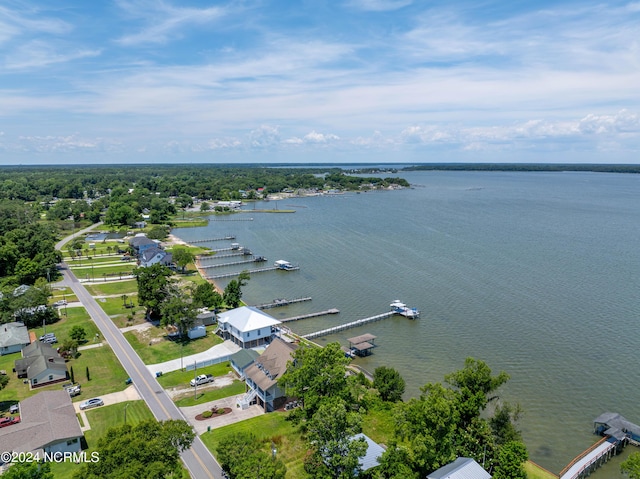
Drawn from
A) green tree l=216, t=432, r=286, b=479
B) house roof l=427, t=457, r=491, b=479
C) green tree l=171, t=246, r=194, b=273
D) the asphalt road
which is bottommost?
the asphalt road

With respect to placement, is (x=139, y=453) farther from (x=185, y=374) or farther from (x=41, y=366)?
(x=41, y=366)

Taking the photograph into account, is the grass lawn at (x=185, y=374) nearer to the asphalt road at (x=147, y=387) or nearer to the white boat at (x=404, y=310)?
the asphalt road at (x=147, y=387)

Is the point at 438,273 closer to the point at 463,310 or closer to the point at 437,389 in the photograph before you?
the point at 463,310

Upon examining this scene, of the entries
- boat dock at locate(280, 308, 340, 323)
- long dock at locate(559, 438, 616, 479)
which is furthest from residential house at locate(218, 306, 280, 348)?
long dock at locate(559, 438, 616, 479)

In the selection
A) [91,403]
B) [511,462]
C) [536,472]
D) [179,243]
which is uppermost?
[179,243]

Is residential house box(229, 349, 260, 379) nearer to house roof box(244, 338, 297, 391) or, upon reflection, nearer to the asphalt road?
house roof box(244, 338, 297, 391)

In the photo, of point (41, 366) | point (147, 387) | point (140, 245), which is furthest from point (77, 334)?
point (140, 245)
